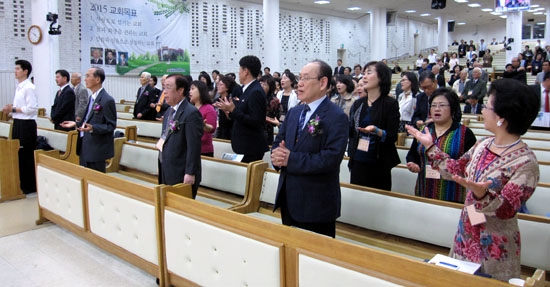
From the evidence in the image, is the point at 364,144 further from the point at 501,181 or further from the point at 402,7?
the point at 402,7

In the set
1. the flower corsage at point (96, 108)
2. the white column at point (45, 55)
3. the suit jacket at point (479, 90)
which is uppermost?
the white column at point (45, 55)

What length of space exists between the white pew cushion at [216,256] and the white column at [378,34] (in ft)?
65.5

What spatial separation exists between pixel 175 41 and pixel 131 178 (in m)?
10.3

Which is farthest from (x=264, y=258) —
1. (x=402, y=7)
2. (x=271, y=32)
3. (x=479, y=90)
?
(x=402, y=7)

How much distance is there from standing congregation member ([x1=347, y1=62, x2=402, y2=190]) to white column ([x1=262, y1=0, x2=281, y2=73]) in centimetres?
1170

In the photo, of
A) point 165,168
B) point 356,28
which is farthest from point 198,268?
point 356,28

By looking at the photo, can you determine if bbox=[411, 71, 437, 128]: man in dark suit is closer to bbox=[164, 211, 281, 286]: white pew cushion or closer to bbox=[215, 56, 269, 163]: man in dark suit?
bbox=[215, 56, 269, 163]: man in dark suit

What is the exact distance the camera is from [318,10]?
67.5 ft

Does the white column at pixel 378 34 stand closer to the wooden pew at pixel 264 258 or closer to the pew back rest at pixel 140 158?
the pew back rest at pixel 140 158

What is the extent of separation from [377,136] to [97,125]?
255 cm

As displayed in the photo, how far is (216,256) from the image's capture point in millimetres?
2604

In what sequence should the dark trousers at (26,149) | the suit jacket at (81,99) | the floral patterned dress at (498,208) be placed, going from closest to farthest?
the floral patterned dress at (498,208), the suit jacket at (81,99), the dark trousers at (26,149)

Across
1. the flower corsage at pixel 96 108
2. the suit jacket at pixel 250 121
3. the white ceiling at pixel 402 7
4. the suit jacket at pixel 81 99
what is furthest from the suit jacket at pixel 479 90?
the white ceiling at pixel 402 7

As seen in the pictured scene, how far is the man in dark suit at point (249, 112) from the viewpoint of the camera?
3.95 metres
